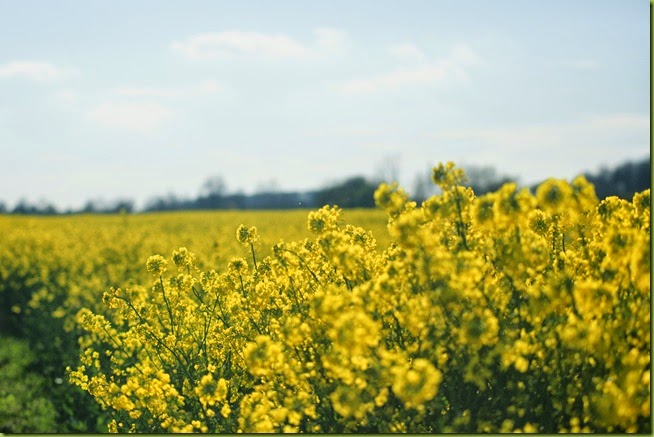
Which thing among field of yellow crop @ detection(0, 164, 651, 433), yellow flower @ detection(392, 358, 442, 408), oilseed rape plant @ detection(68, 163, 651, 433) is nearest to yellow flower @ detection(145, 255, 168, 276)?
field of yellow crop @ detection(0, 164, 651, 433)

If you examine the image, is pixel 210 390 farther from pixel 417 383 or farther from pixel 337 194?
pixel 337 194

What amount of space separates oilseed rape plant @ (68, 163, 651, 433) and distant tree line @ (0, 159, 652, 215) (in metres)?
0.42

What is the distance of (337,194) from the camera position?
2888 cm

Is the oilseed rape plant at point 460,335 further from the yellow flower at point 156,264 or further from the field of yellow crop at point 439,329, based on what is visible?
the yellow flower at point 156,264

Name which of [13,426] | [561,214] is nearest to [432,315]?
[561,214]

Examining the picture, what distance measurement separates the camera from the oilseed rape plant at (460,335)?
2975 mm

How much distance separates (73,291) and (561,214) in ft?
26.9

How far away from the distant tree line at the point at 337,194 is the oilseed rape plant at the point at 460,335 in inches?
16.4

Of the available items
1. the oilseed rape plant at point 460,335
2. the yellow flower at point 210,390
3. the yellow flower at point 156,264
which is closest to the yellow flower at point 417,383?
the oilseed rape plant at point 460,335

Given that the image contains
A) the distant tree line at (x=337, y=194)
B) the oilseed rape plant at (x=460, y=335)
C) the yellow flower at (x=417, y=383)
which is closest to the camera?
the yellow flower at (x=417, y=383)

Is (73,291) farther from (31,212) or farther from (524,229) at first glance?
(31,212)

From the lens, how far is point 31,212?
207 ft

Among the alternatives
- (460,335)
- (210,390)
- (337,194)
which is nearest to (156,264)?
(210,390)

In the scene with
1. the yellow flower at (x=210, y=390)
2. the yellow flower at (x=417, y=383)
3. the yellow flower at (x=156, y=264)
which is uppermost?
the yellow flower at (x=156, y=264)
